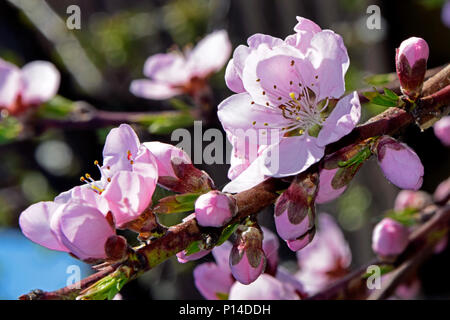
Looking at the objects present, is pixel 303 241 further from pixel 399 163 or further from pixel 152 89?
pixel 152 89

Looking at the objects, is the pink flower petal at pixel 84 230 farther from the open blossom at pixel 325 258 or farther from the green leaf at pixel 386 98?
the open blossom at pixel 325 258

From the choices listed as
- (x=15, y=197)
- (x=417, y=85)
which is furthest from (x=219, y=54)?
(x=15, y=197)

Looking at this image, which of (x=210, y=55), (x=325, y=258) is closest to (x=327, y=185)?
(x=325, y=258)

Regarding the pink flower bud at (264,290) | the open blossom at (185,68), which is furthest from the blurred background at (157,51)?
the pink flower bud at (264,290)

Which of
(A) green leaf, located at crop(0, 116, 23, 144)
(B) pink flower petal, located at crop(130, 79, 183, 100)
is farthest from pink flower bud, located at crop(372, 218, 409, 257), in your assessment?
(A) green leaf, located at crop(0, 116, 23, 144)

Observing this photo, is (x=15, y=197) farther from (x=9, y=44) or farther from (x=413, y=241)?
(x=413, y=241)

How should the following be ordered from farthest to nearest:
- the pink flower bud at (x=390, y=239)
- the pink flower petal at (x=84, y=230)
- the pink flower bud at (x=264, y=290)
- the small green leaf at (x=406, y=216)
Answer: the small green leaf at (x=406, y=216) < the pink flower bud at (x=390, y=239) < the pink flower bud at (x=264, y=290) < the pink flower petal at (x=84, y=230)
